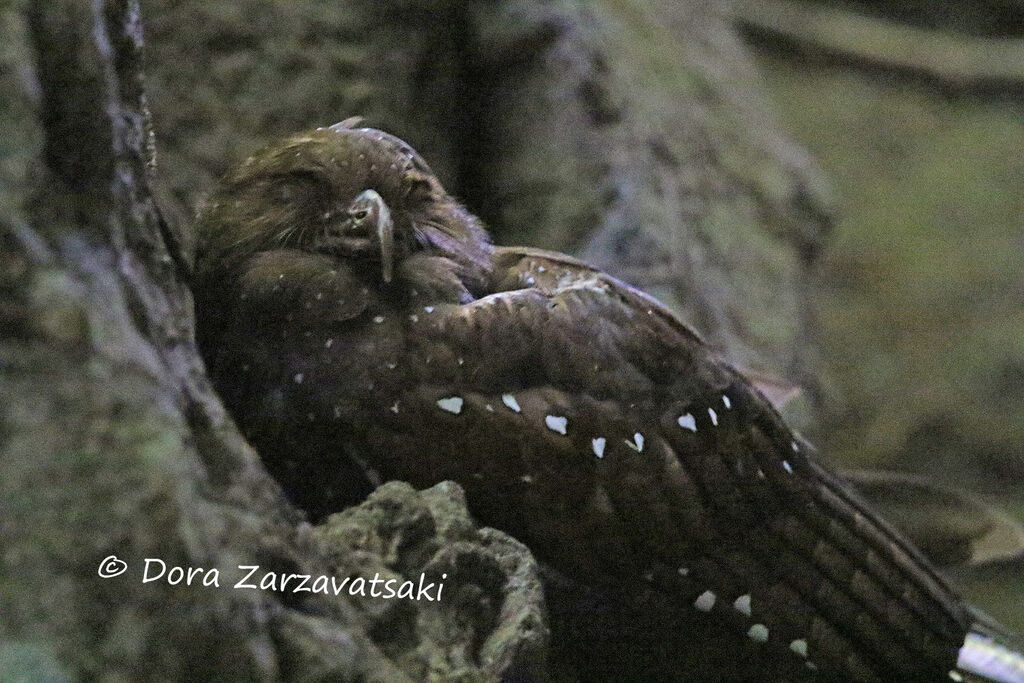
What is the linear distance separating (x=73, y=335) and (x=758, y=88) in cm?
485

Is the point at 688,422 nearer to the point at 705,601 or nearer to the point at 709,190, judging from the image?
the point at 705,601

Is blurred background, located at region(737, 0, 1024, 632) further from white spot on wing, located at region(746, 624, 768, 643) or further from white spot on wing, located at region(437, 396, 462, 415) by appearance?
white spot on wing, located at region(437, 396, 462, 415)

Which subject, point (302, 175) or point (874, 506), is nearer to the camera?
point (302, 175)

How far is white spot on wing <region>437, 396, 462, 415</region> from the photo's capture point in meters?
1.98

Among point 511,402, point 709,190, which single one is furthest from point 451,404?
point 709,190

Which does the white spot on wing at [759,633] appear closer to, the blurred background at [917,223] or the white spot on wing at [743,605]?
the white spot on wing at [743,605]

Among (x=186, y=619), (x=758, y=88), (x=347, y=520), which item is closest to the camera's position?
(x=186, y=619)

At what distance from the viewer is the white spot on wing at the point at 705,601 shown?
7.18 ft

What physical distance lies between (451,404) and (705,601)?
0.65 meters

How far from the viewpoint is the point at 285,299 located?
6.72 ft

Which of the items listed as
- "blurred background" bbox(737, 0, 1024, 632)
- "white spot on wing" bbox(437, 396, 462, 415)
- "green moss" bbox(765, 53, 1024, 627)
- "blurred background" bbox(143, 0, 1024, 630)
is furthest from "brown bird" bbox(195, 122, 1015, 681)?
"green moss" bbox(765, 53, 1024, 627)

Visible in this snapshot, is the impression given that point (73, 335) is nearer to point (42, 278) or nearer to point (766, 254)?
point (42, 278)

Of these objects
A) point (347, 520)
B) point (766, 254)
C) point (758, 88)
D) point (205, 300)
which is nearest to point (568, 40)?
point (766, 254)

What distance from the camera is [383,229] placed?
79.7 inches
